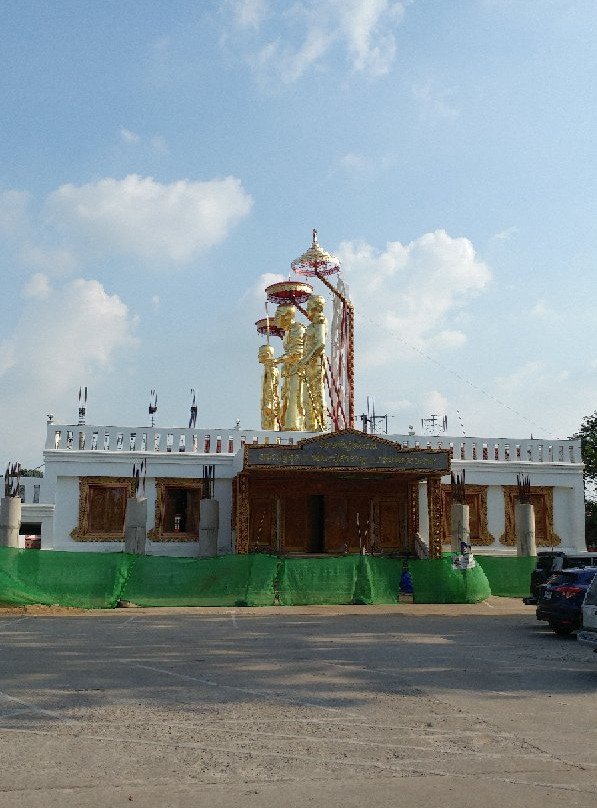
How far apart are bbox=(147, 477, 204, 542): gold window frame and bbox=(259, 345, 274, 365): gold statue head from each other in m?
11.1

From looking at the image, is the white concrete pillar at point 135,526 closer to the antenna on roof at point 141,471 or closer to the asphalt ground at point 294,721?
the antenna on roof at point 141,471

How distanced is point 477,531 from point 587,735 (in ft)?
76.3

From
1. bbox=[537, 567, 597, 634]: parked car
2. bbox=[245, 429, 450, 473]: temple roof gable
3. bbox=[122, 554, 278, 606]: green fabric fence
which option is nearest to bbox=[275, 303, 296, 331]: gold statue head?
bbox=[245, 429, 450, 473]: temple roof gable

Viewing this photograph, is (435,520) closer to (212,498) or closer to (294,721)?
(212,498)

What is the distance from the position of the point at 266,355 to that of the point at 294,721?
31.3 m

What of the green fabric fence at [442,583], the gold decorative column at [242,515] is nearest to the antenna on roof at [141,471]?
the gold decorative column at [242,515]

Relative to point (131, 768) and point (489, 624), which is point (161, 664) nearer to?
point (131, 768)

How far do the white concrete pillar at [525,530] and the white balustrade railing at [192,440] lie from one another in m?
3.30

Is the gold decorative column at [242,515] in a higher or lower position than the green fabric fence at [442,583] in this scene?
higher

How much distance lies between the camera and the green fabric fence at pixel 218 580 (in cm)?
2084

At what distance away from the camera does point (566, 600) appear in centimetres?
1614

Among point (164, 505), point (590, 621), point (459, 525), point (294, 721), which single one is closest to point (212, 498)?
point (164, 505)

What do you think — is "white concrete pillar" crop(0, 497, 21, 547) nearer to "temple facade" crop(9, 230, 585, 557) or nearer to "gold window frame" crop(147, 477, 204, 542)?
"temple facade" crop(9, 230, 585, 557)

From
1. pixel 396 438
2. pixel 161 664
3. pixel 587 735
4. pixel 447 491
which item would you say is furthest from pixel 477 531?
pixel 587 735
